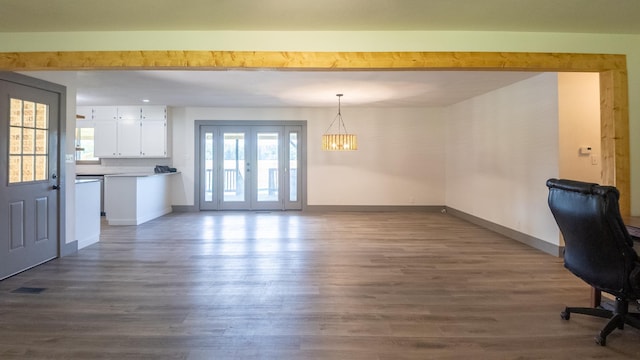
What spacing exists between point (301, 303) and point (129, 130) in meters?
6.66

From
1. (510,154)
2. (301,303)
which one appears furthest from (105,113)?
(510,154)

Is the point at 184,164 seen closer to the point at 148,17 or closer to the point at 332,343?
the point at 148,17

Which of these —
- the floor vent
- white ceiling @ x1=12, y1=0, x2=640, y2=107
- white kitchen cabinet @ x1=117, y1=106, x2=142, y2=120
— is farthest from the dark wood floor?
white kitchen cabinet @ x1=117, y1=106, x2=142, y2=120

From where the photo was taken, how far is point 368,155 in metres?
8.23

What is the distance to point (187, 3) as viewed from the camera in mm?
2660

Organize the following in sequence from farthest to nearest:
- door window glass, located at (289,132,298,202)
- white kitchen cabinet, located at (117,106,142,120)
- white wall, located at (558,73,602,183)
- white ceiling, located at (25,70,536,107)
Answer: door window glass, located at (289,132,298,202) → white kitchen cabinet, located at (117,106,142,120) → white ceiling, located at (25,70,536,107) → white wall, located at (558,73,602,183)

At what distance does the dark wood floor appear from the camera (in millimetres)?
2277

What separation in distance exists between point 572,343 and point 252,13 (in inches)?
133

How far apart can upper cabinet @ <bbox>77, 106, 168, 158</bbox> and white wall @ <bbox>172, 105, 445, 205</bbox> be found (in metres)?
0.40

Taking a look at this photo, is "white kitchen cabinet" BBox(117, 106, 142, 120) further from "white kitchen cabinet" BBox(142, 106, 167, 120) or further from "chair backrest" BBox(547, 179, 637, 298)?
"chair backrest" BBox(547, 179, 637, 298)

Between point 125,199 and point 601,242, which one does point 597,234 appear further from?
point 125,199

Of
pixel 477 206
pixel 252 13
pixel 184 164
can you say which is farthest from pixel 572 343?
pixel 184 164

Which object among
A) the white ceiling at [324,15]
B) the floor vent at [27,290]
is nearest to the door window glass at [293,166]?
the white ceiling at [324,15]

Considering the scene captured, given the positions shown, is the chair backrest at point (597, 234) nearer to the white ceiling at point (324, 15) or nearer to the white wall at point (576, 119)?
the white ceiling at point (324, 15)
